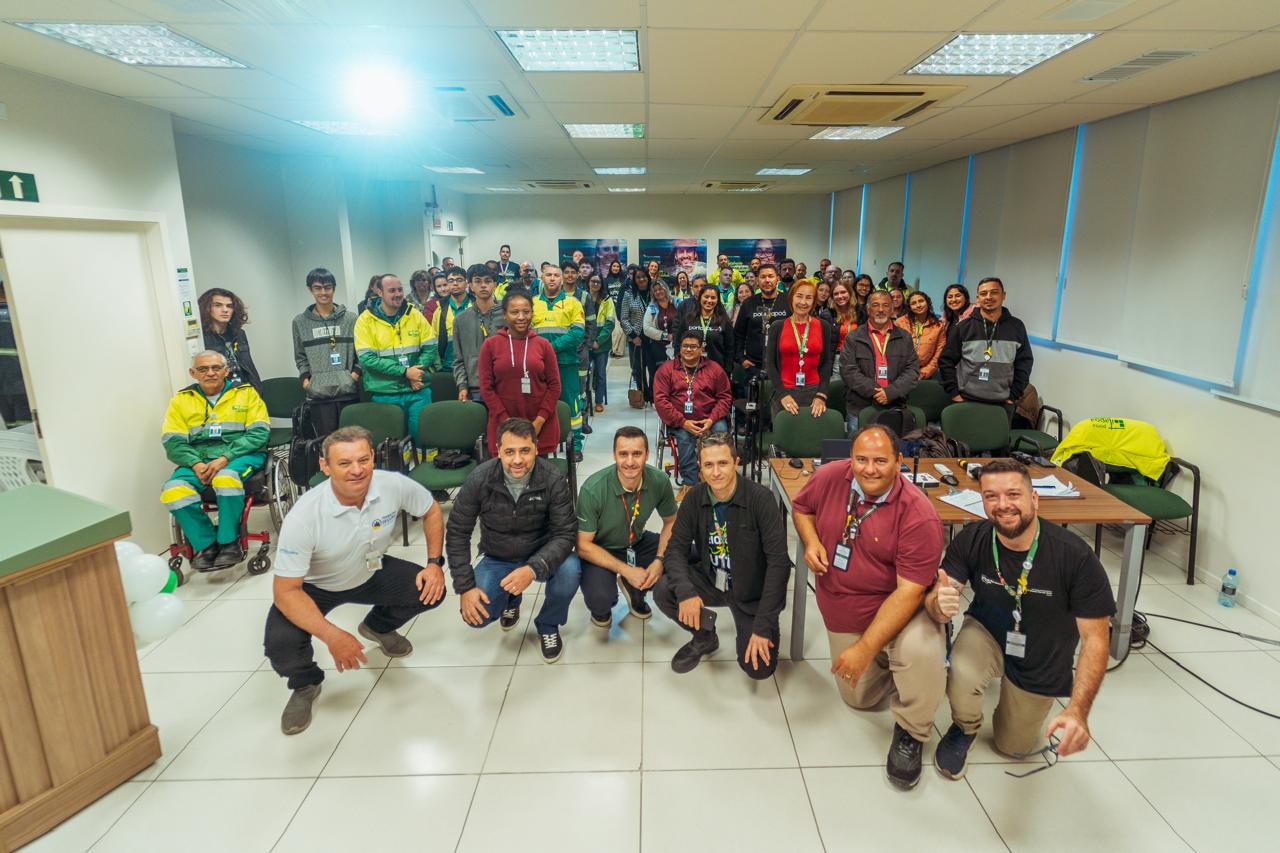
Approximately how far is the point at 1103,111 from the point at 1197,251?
1399 millimetres

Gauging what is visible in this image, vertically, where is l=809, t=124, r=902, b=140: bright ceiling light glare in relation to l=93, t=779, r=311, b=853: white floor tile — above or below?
above

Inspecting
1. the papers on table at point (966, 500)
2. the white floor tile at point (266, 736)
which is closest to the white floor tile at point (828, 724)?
the papers on table at point (966, 500)

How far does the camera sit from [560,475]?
3305 millimetres

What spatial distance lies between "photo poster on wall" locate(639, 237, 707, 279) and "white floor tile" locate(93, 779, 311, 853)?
12632mm

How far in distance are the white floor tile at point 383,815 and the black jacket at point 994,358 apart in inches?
176

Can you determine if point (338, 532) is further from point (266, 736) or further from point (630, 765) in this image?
point (630, 765)

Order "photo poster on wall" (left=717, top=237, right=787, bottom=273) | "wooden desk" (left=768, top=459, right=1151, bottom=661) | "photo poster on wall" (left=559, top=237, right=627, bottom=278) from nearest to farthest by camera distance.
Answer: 1. "wooden desk" (left=768, top=459, right=1151, bottom=661)
2. "photo poster on wall" (left=559, top=237, right=627, bottom=278)
3. "photo poster on wall" (left=717, top=237, right=787, bottom=273)

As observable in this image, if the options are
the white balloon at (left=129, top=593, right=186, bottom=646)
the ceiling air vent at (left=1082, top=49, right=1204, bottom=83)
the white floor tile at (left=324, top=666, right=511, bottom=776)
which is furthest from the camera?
the ceiling air vent at (left=1082, top=49, right=1204, bottom=83)

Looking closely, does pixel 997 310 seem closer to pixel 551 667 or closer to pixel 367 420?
pixel 551 667

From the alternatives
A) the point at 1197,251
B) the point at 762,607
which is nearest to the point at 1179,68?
the point at 1197,251

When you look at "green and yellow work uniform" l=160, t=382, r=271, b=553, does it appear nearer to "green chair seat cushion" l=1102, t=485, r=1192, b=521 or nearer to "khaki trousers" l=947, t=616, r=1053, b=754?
"khaki trousers" l=947, t=616, r=1053, b=754

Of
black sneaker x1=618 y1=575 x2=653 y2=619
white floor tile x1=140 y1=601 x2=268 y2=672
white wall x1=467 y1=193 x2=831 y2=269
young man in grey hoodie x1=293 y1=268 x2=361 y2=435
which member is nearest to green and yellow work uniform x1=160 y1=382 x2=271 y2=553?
white floor tile x1=140 y1=601 x2=268 y2=672

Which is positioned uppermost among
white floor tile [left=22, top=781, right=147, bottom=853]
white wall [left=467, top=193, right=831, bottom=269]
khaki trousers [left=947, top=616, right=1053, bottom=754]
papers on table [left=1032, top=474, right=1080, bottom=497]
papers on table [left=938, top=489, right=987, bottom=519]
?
white wall [left=467, top=193, right=831, bottom=269]

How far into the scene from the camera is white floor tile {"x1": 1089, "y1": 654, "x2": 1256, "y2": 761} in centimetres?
261
